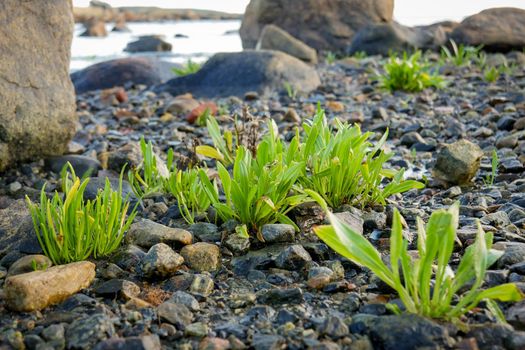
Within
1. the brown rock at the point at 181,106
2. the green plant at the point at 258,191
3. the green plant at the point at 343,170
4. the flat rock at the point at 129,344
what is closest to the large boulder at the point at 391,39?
the brown rock at the point at 181,106

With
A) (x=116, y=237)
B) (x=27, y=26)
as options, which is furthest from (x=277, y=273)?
(x=27, y=26)

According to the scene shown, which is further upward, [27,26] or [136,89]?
[27,26]

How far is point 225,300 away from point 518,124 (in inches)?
158

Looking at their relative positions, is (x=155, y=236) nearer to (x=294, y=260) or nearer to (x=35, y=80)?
(x=294, y=260)

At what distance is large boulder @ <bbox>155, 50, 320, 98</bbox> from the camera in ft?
26.5

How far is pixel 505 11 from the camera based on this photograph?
11.3 meters

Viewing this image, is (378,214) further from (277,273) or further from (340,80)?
(340,80)

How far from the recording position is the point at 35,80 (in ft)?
15.1

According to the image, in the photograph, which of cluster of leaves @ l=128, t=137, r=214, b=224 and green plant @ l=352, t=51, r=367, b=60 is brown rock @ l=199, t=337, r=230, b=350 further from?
green plant @ l=352, t=51, r=367, b=60

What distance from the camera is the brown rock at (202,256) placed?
2834 mm

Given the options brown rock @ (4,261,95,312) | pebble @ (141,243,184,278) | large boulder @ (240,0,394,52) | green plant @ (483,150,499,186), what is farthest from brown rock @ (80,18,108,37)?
brown rock @ (4,261,95,312)

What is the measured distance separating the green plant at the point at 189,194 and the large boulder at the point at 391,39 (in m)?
8.46

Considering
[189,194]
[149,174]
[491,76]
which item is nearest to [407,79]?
[491,76]

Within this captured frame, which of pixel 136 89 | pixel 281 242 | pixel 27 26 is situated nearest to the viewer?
pixel 281 242
